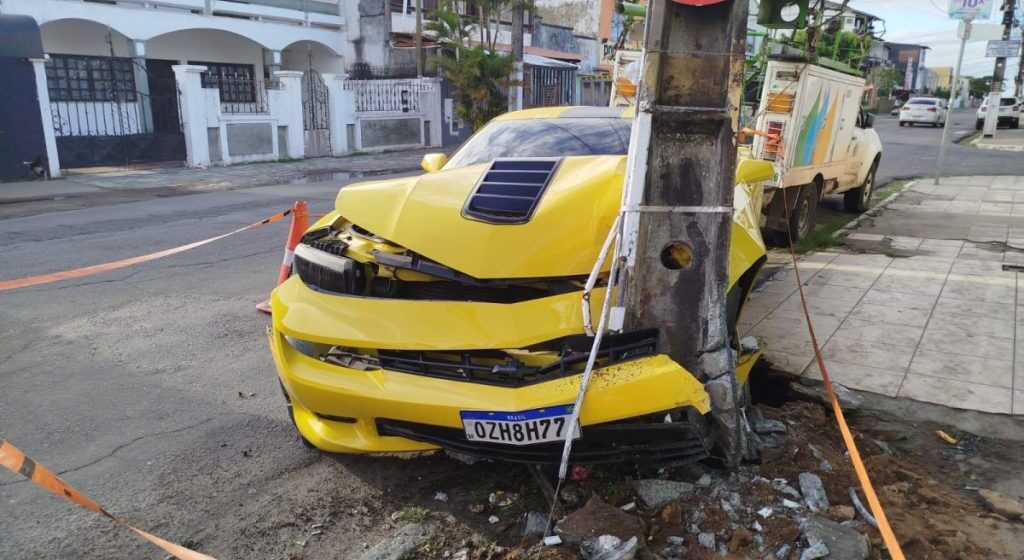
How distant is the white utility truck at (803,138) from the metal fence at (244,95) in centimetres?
1413

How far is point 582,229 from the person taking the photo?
310 cm

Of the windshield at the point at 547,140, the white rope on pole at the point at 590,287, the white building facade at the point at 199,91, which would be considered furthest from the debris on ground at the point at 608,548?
the white building facade at the point at 199,91

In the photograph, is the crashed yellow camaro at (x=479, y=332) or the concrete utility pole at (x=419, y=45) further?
the concrete utility pole at (x=419, y=45)

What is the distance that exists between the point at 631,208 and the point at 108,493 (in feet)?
8.74

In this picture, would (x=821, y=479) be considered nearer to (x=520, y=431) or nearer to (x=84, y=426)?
(x=520, y=431)

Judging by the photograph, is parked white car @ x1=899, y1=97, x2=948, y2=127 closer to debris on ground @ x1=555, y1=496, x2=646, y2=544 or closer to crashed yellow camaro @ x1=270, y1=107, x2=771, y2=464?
crashed yellow camaro @ x1=270, y1=107, x2=771, y2=464

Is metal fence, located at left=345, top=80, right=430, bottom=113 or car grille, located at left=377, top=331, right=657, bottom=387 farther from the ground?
metal fence, located at left=345, top=80, right=430, bottom=113

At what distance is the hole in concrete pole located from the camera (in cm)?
306

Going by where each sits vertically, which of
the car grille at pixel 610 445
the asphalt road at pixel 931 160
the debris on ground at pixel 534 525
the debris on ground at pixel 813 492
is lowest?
the debris on ground at pixel 534 525

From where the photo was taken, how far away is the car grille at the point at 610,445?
273cm

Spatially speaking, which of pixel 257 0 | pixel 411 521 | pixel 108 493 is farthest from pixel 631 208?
pixel 257 0

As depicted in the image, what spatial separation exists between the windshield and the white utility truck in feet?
13.4

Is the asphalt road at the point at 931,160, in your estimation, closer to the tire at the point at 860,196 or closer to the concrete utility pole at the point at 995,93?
the concrete utility pole at the point at 995,93

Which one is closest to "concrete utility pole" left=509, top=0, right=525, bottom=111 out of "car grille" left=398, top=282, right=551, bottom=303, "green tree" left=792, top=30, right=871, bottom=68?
"green tree" left=792, top=30, right=871, bottom=68
